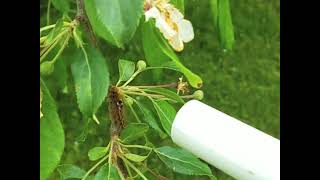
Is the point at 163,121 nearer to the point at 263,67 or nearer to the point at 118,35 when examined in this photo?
the point at 118,35

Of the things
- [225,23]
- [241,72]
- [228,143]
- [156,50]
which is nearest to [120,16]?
[228,143]

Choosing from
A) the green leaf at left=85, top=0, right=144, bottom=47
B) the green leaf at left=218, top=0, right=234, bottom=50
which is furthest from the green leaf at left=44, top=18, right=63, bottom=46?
the green leaf at left=218, top=0, right=234, bottom=50

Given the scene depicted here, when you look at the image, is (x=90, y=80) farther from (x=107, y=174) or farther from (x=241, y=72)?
(x=241, y=72)

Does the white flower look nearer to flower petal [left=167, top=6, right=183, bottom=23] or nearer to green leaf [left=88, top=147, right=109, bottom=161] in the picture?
flower petal [left=167, top=6, right=183, bottom=23]

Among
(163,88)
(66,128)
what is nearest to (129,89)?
(163,88)

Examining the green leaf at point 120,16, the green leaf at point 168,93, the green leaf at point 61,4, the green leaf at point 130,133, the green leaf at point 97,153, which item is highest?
the green leaf at point 120,16

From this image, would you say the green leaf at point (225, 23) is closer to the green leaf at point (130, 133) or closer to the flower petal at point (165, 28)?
the flower petal at point (165, 28)

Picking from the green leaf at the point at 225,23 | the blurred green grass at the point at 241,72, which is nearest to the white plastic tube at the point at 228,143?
the green leaf at the point at 225,23
